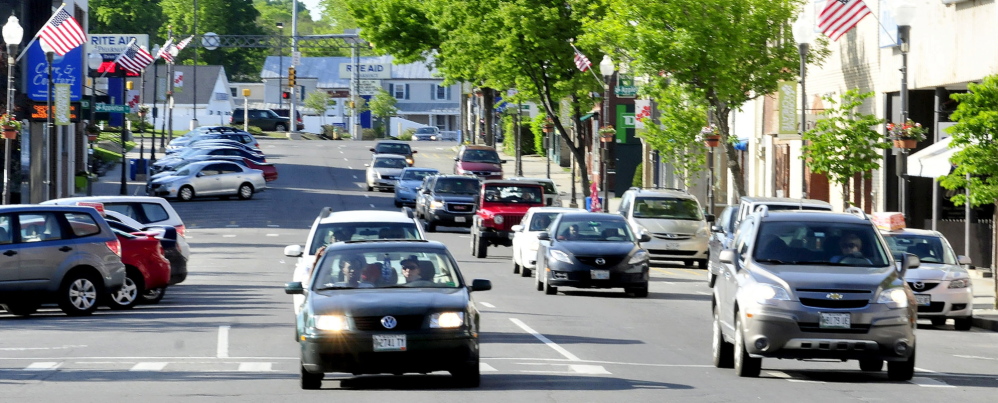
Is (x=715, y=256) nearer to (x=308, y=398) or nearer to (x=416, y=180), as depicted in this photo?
(x=308, y=398)

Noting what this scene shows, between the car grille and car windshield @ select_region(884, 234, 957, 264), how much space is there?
1256 cm

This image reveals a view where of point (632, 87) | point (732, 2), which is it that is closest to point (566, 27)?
point (632, 87)

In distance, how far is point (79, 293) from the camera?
2289cm

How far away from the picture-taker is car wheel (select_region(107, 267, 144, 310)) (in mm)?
24234

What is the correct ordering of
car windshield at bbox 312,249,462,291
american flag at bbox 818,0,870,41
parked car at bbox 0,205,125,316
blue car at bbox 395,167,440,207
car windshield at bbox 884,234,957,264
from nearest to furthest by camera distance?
car windshield at bbox 312,249,462,291 < parked car at bbox 0,205,125,316 < car windshield at bbox 884,234,957,264 < american flag at bbox 818,0,870,41 < blue car at bbox 395,167,440,207

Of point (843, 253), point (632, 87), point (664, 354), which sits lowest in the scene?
point (664, 354)

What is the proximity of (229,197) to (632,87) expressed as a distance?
758 inches

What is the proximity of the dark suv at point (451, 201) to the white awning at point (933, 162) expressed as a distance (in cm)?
1589

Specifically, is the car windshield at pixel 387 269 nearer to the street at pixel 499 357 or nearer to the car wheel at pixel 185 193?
the street at pixel 499 357

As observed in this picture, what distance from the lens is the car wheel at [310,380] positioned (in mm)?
14008

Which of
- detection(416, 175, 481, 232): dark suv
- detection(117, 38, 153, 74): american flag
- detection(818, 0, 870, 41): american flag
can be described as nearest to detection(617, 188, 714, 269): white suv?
detection(818, 0, 870, 41): american flag

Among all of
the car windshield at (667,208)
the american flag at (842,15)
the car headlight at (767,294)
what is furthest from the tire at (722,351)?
the american flag at (842,15)

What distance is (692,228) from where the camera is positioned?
35.6 metres

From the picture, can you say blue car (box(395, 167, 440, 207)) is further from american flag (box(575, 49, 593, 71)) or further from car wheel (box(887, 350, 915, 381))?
car wheel (box(887, 350, 915, 381))
